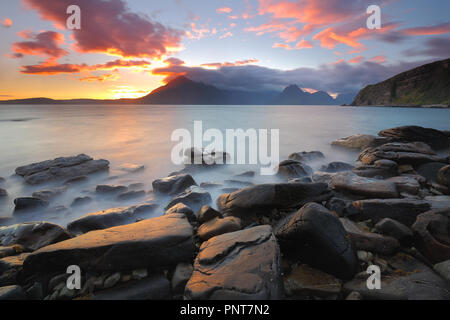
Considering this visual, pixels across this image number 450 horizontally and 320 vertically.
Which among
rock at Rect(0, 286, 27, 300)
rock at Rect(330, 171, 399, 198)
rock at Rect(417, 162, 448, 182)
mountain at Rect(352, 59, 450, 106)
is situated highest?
mountain at Rect(352, 59, 450, 106)

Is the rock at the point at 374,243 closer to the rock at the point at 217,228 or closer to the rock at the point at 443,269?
the rock at the point at 443,269

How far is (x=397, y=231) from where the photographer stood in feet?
10.2

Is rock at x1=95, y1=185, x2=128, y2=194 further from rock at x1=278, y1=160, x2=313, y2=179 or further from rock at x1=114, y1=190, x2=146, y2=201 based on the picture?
rock at x1=278, y1=160, x2=313, y2=179

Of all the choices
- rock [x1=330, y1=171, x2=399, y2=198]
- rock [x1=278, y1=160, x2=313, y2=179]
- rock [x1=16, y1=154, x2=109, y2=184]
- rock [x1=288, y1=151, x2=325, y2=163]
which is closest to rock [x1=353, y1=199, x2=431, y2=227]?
rock [x1=330, y1=171, x2=399, y2=198]

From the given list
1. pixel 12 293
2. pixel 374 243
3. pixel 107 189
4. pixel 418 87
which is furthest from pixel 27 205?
pixel 418 87

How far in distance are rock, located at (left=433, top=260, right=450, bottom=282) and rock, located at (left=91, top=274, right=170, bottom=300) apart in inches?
→ 137

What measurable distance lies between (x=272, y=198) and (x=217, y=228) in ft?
4.47

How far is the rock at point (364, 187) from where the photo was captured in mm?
4484

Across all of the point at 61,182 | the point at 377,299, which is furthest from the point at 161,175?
the point at 377,299

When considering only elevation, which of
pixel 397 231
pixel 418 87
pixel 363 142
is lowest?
pixel 397 231

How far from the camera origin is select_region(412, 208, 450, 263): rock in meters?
2.78

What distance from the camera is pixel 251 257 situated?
101 inches

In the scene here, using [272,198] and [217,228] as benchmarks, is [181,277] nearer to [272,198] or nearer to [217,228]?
[217,228]

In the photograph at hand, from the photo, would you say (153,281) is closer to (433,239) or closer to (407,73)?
(433,239)
